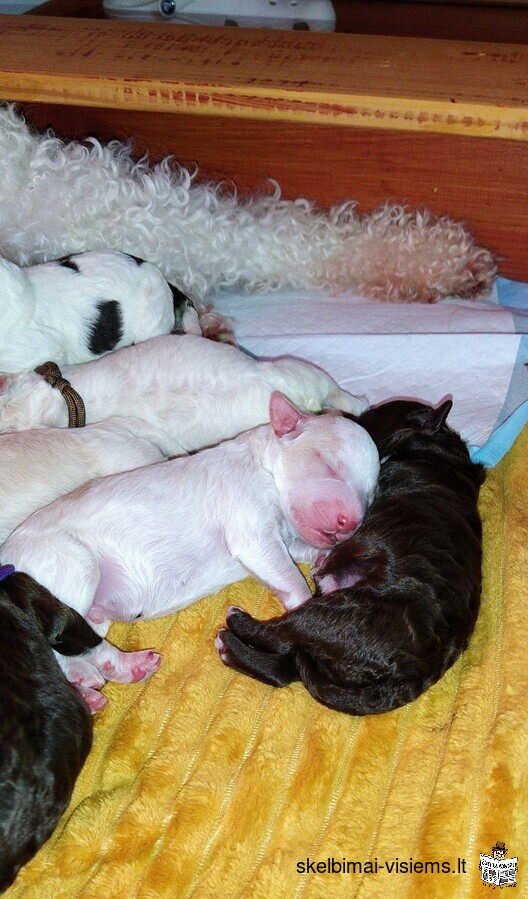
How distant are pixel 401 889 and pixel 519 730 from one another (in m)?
0.31

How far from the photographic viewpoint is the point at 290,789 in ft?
4.50

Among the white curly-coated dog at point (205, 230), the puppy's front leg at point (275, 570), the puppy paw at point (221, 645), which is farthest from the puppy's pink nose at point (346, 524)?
the white curly-coated dog at point (205, 230)

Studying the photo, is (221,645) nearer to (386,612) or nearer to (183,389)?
(386,612)

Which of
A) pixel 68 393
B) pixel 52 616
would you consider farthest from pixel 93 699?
pixel 68 393

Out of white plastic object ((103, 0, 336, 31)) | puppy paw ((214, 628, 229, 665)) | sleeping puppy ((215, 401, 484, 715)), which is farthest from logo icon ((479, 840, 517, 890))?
white plastic object ((103, 0, 336, 31))

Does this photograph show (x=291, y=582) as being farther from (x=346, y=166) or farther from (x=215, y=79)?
(x=346, y=166)

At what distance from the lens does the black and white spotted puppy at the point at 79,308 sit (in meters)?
1.91

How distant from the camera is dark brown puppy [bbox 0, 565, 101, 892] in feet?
4.05

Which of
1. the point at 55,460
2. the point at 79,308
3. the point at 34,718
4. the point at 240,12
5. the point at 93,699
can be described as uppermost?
the point at 240,12

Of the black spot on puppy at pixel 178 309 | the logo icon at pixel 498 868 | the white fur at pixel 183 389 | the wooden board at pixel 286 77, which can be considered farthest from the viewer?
the black spot on puppy at pixel 178 309

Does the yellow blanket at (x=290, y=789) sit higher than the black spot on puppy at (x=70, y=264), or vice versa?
the black spot on puppy at (x=70, y=264)

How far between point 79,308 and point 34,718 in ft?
3.16

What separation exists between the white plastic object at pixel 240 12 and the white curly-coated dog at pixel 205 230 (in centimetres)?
79

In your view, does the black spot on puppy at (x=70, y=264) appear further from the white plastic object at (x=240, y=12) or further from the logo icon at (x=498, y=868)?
the logo icon at (x=498, y=868)
